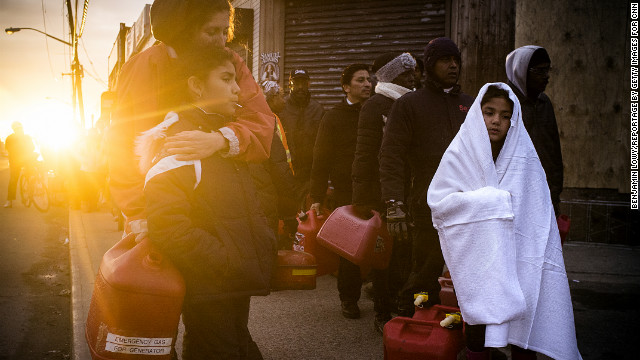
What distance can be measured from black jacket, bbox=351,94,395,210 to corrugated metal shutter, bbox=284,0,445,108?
4.88 metres

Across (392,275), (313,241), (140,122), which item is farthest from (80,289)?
(140,122)

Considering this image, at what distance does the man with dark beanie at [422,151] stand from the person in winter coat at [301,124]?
108 inches

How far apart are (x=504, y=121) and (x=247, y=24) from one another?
29.2ft

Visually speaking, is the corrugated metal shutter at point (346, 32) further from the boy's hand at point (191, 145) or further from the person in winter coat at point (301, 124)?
the boy's hand at point (191, 145)

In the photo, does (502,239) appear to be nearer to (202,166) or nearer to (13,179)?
(202,166)

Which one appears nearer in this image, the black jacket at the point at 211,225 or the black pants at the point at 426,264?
the black jacket at the point at 211,225

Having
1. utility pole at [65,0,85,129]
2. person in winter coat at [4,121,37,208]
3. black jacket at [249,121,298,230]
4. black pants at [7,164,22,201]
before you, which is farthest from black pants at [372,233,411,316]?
utility pole at [65,0,85,129]

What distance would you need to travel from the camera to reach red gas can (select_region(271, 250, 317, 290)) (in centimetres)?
268

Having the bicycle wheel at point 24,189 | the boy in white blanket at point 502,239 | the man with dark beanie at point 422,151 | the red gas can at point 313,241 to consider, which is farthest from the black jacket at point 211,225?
the bicycle wheel at point 24,189

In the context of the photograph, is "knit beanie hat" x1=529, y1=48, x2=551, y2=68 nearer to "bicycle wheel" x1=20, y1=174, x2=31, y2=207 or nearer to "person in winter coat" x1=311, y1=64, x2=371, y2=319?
"person in winter coat" x1=311, y1=64, x2=371, y2=319

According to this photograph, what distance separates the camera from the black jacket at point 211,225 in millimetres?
2189

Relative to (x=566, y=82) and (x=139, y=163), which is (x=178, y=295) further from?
(x=566, y=82)

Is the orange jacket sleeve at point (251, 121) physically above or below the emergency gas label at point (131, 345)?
above

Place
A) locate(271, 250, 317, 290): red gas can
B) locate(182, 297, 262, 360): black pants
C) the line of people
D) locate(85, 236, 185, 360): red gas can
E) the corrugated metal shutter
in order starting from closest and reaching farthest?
1. locate(85, 236, 185, 360): red gas can
2. the line of people
3. locate(182, 297, 262, 360): black pants
4. locate(271, 250, 317, 290): red gas can
5. the corrugated metal shutter
